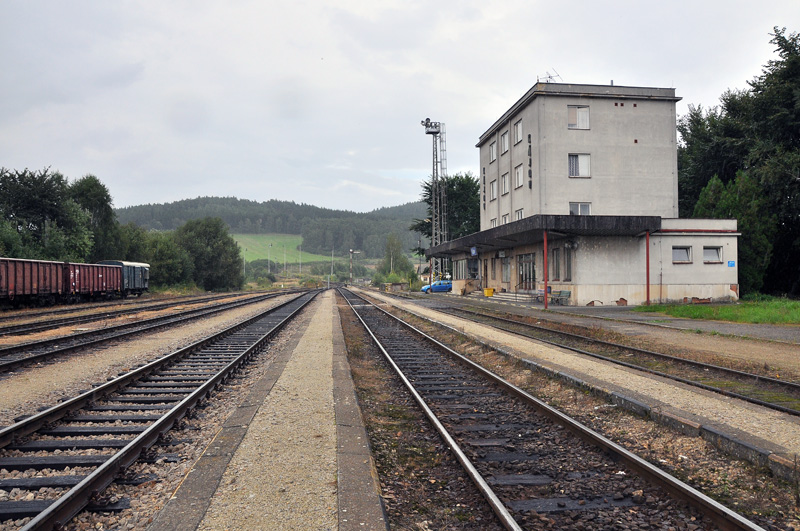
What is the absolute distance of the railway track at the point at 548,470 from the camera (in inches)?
160

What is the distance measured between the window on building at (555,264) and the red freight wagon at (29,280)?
89.5 ft

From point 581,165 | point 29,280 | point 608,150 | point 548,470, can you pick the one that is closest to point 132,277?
point 29,280

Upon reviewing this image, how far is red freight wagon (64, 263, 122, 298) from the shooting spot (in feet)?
108

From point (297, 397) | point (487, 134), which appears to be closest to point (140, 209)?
point (487, 134)

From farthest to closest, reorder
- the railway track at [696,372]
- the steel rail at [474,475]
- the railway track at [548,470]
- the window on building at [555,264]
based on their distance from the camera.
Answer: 1. the window on building at [555,264]
2. the railway track at [696,372]
3. the railway track at [548,470]
4. the steel rail at [474,475]

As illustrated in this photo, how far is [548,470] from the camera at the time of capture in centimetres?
513

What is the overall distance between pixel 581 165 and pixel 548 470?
32.0m

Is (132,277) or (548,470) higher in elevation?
(132,277)

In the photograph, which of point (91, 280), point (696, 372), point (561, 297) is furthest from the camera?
point (91, 280)

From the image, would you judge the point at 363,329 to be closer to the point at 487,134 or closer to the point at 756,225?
the point at 756,225

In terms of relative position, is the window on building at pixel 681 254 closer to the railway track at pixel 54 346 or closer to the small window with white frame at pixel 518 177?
the small window with white frame at pixel 518 177

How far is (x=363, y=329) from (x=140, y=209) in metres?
157

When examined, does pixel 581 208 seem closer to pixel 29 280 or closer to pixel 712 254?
pixel 712 254

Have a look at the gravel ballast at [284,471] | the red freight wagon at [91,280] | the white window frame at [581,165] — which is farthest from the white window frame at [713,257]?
the red freight wagon at [91,280]
